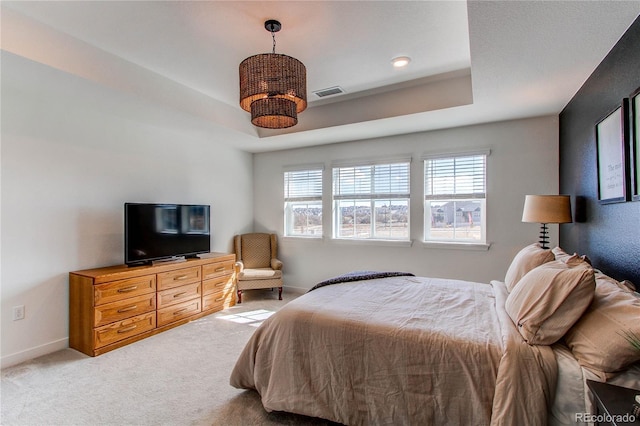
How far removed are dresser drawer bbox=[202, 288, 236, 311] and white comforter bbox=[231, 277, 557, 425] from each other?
6.59ft

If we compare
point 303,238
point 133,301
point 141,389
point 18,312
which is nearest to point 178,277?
point 133,301

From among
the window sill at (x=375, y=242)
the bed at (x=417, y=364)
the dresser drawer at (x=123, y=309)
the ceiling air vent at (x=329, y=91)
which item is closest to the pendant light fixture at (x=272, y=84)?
the ceiling air vent at (x=329, y=91)

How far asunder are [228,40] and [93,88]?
1.28 m

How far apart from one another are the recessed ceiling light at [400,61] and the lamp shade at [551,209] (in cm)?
179

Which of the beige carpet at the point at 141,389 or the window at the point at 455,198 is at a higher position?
the window at the point at 455,198

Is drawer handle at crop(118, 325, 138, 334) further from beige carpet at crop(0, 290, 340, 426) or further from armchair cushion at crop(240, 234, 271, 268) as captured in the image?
armchair cushion at crop(240, 234, 271, 268)

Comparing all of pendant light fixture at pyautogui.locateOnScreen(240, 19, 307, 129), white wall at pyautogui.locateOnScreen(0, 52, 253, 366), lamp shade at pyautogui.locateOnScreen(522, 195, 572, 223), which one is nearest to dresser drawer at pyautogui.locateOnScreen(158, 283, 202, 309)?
white wall at pyautogui.locateOnScreen(0, 52, 253, 366)

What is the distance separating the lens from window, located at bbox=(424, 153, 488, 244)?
12.8ft

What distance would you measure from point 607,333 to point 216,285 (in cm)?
388

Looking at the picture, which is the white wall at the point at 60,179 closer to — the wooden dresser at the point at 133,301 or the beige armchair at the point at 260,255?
the wooden dresser at the point at 133,301

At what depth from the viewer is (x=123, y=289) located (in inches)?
120

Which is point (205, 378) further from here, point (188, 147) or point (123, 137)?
point (188, 147)

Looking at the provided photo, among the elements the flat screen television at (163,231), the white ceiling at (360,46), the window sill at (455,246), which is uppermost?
the white ceiling at (360,46)

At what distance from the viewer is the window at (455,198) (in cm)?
390
